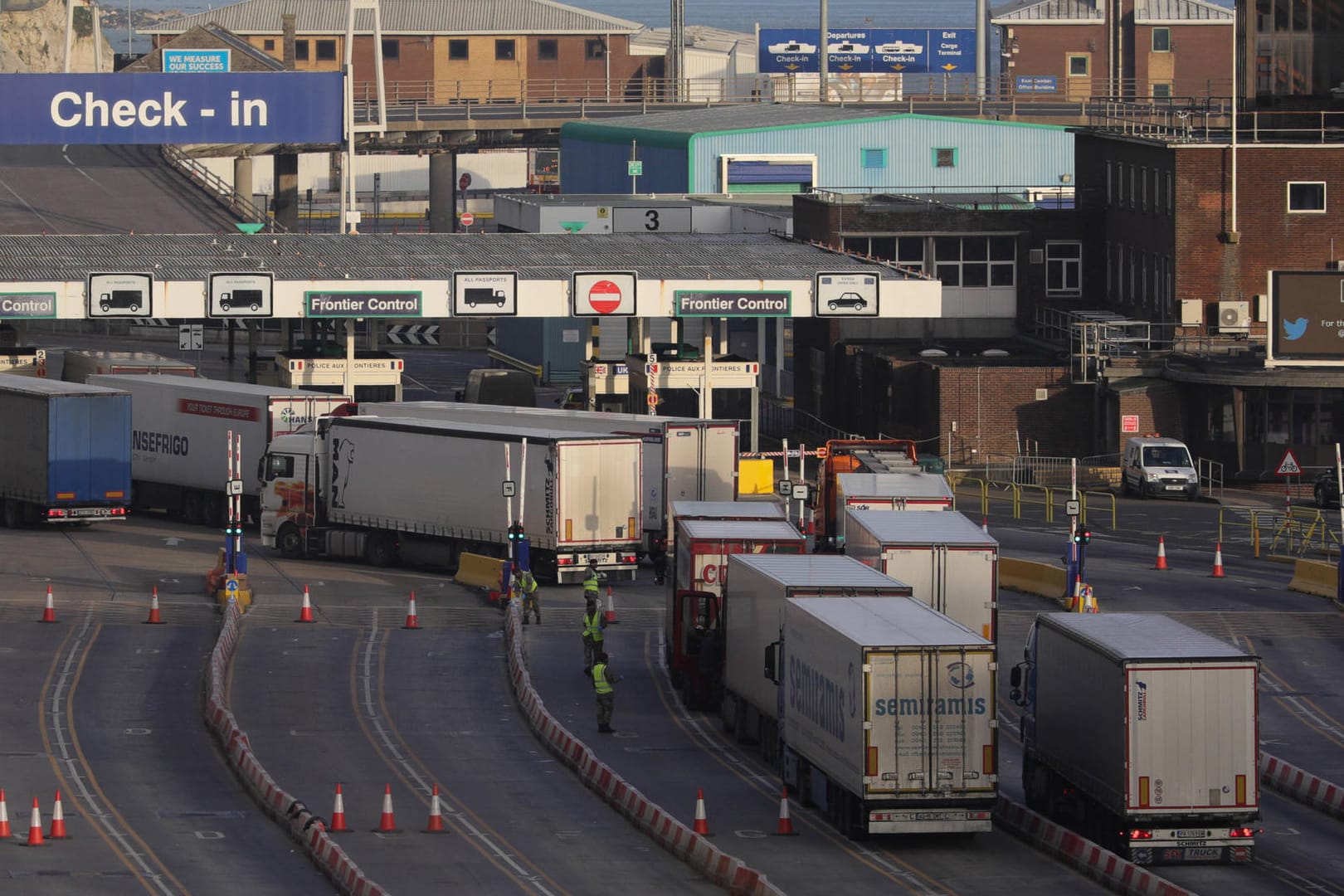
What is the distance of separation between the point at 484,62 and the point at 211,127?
96.5 m

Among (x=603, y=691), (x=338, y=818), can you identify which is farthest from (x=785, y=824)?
(x=603, y=691)

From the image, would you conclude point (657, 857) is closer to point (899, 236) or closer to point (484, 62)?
point (899, 236)

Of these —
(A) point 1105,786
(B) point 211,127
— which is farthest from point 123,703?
(B) point 211,127

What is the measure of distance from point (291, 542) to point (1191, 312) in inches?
1205

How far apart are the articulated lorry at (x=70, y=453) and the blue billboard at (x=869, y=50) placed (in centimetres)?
13825

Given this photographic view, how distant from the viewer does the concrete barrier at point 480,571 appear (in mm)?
47622

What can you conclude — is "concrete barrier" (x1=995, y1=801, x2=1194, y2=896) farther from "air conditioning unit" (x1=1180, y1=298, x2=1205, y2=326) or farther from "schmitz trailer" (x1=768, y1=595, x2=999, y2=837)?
"air conditioning unit" (x1=1180, y1=298, x2=1205, y2=326)

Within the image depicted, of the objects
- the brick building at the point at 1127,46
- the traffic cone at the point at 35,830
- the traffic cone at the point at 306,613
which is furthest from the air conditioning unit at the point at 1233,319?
the brick building at the point at 1127,46

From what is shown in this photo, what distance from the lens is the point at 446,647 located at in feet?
134

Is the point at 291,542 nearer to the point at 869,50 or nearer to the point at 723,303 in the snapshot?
the point at 723,303

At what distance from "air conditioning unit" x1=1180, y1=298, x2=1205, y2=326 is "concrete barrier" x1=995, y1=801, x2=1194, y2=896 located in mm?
43364

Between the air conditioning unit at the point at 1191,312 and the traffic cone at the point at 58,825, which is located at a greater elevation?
the air conditioning unit at the point at 1191,312

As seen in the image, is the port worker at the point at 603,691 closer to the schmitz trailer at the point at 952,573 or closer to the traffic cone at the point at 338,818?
the schmitz trailer at the point at 952,573

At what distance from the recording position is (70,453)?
5494 cm
